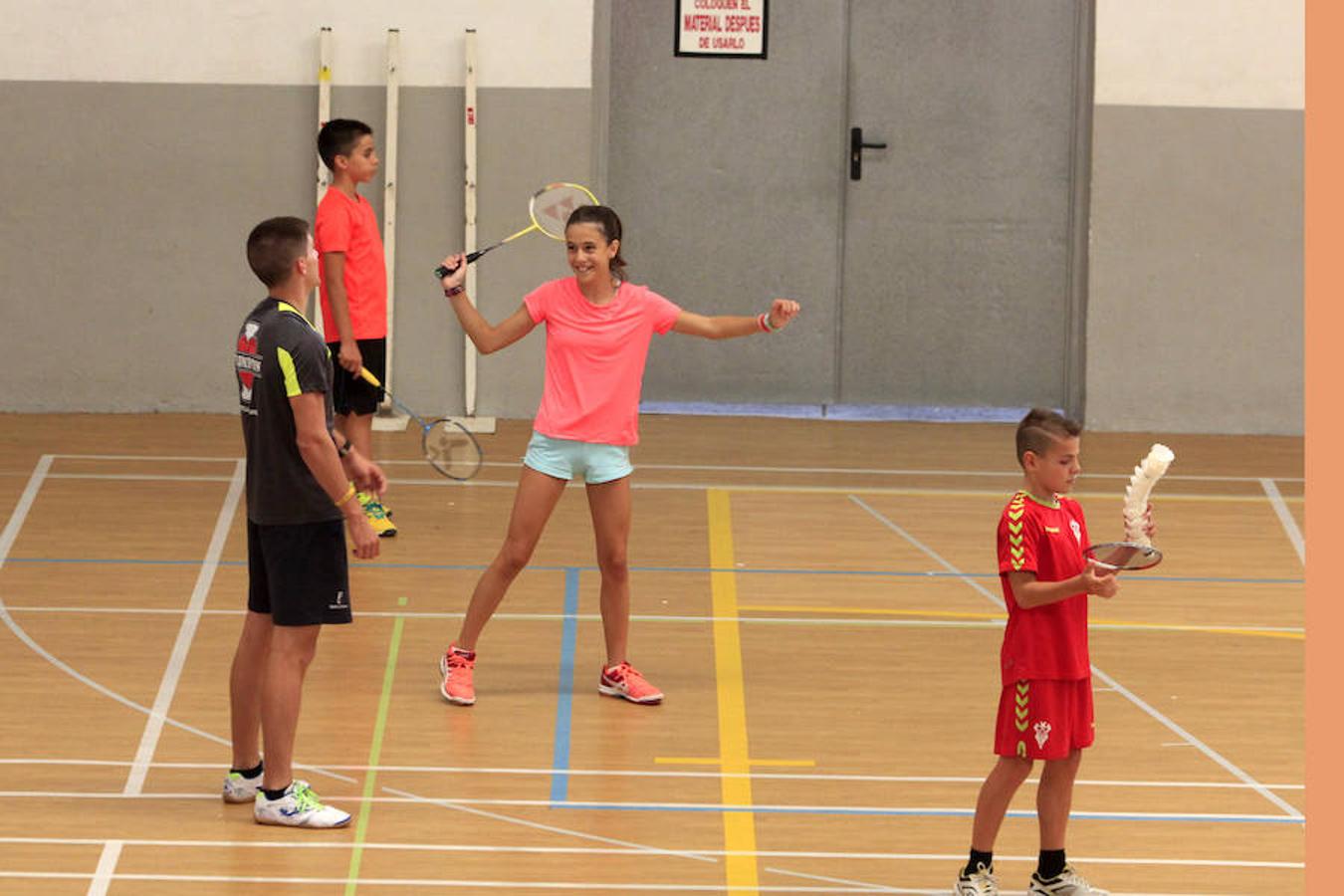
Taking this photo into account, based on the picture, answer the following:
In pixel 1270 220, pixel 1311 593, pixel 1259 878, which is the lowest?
pixel 1259 878

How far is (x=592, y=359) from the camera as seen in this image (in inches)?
276

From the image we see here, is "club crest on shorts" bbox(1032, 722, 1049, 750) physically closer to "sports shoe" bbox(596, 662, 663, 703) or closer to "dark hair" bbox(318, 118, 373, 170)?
"sports shoe" bbox(596, 662, 663, 703)

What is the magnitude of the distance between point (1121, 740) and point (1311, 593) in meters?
4.31

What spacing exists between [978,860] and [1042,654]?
587 mm

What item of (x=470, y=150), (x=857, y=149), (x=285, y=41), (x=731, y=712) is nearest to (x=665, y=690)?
(x=731, y=712)

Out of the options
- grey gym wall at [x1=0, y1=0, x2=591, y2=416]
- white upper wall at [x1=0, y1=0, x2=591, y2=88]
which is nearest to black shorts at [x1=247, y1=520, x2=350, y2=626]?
grey gym wall at [x1=0, y1=0, x2=591, y2=416]

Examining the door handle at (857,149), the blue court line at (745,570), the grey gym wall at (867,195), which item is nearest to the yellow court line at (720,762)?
the blue court line at (745,570)

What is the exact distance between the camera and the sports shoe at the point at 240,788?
6.07 metres

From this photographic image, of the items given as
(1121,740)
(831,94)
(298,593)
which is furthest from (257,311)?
(831,94)

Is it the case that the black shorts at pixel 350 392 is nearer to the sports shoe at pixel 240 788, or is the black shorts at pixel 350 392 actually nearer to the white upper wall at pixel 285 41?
the sports shoe at pixel 240 788

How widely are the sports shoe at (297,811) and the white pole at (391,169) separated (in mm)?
6585

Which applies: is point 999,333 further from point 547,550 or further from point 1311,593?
point 1311,593

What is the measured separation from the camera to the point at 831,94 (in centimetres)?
1292

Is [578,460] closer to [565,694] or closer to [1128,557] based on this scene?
[565,694]
